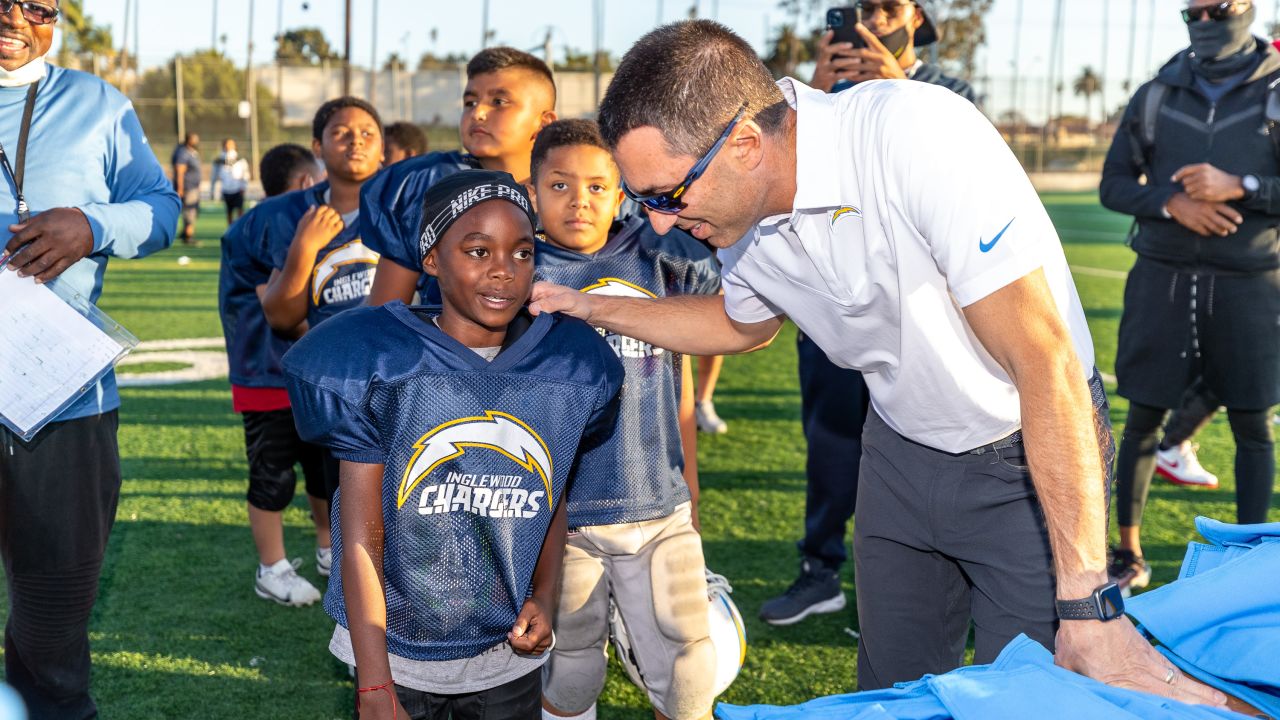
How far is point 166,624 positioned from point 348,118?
2185 millimetres

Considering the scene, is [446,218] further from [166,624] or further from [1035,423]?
[166,624]

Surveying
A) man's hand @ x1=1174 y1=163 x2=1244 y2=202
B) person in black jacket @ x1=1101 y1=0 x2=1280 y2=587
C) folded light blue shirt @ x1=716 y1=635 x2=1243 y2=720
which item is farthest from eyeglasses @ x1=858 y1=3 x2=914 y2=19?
folded light blue shirt @ x1=716 y1=635 x2=1243 y2=720

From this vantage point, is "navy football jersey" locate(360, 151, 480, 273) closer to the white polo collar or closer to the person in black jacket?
the white polo collar

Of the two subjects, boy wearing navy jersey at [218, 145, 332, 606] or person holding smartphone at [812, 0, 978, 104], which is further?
boy wearing navy jersey at [218, 145, 332, 606]

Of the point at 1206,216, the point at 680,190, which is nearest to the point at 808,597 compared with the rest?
the point at 1206,216

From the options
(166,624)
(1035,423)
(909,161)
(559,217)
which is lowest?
(166,624)

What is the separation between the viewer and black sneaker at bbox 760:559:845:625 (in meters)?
4.32

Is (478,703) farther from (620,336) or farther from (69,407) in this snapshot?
(69,407)

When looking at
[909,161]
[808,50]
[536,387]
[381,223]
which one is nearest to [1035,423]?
[909,161]

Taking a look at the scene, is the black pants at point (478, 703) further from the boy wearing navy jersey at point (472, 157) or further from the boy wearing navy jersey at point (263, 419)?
the boy wearing navy jersey at point (263, 419)

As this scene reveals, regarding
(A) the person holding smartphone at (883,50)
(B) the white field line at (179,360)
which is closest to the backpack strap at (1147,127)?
(A) the person holding smartphone at (883,50)

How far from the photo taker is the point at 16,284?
283cm

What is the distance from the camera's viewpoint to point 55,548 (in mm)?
2965

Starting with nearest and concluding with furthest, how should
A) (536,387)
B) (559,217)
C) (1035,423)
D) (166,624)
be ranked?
(1035,423), (536,387), (559,217), (166,624)
